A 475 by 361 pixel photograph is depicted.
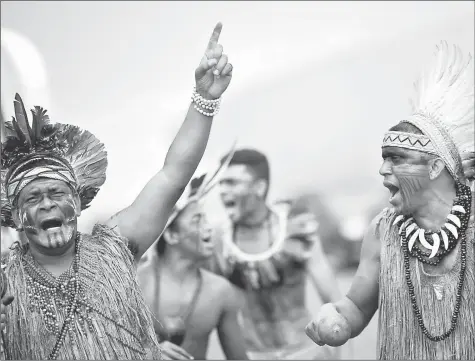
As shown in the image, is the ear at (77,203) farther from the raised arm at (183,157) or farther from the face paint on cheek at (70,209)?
the raised arm at (183,157)

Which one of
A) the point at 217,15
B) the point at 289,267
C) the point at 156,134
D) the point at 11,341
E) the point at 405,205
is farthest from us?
the point at 289,267

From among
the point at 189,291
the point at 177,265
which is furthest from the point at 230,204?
the point at 189,291

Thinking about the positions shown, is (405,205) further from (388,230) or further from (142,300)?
(142,300)

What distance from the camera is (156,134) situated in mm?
4777

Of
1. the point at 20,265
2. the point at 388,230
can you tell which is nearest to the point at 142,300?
the point at 20,265

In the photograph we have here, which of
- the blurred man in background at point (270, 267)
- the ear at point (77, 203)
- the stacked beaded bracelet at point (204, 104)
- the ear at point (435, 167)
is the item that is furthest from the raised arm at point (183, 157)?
the blurred man in background at point (270, 267)

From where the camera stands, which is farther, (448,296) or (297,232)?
(297,232)

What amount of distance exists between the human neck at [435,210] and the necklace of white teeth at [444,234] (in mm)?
22

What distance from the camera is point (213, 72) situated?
3.23 meters

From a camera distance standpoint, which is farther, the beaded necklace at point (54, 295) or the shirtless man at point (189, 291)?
the shirtless man at point (189, 291)

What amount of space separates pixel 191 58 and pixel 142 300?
6.42 ft

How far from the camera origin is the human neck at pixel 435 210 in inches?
131

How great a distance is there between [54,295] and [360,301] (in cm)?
125

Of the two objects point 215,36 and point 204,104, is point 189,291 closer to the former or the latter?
point 204,104
